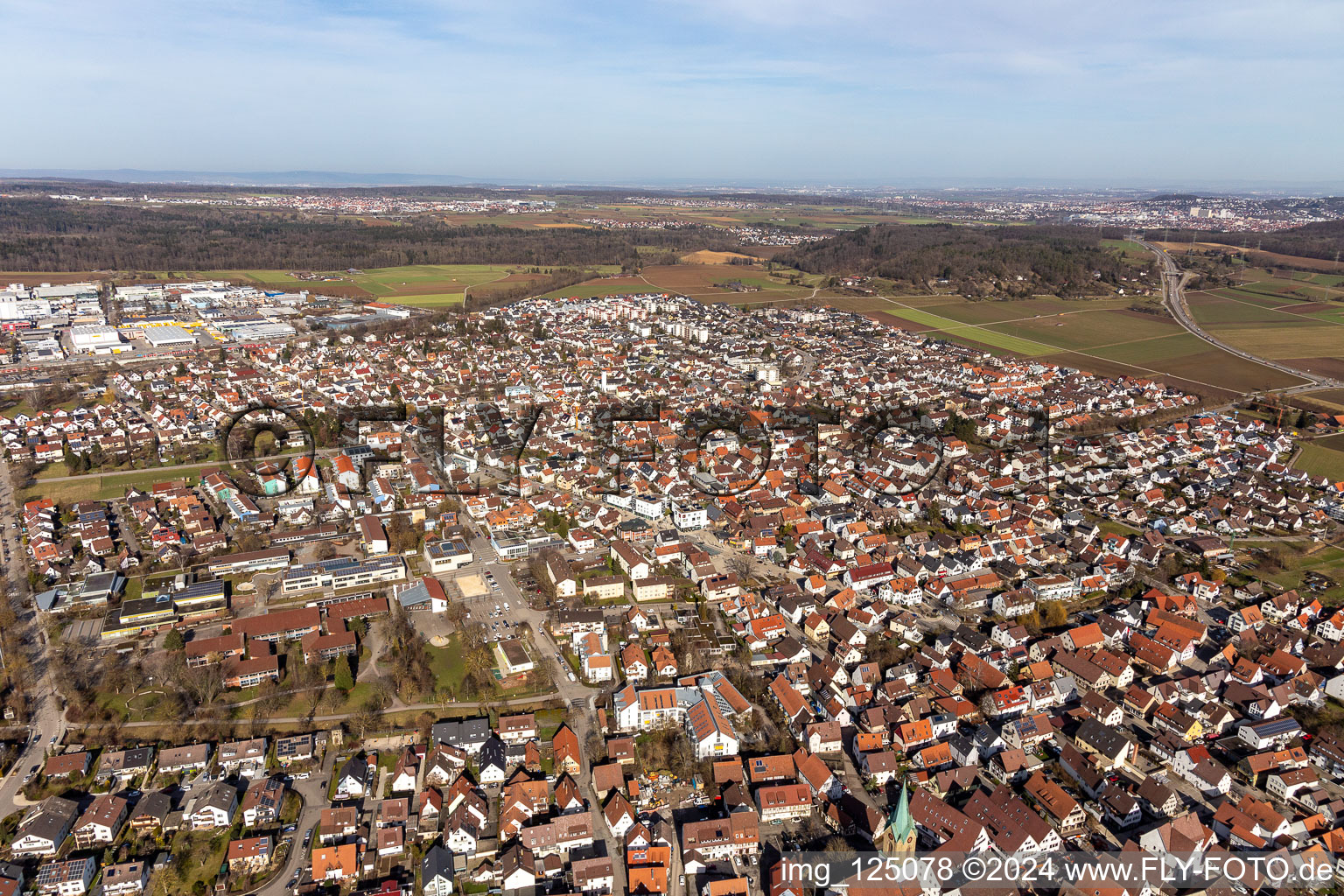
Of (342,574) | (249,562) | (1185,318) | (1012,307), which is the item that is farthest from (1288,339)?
(249,562)

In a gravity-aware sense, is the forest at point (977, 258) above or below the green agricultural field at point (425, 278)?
above

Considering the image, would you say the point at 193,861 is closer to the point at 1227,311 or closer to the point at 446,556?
the point at 446,556

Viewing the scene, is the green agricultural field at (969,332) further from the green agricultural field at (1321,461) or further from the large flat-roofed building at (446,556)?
the large flat-roofed building at (446,556)

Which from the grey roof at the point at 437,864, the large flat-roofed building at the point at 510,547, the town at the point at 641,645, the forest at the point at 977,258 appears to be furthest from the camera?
the forest at the point at 977,258

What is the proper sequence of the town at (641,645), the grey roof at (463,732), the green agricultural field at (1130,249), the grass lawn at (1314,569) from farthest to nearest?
the green agricultural field at (1130,249) < the grass lawn at (1314,569) < the grey roof at (463,732) < the town at (641,645)

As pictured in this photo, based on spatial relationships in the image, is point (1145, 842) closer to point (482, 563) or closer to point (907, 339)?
point (482, 563)

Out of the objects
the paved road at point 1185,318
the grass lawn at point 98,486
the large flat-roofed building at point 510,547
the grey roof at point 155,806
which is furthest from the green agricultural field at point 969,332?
the grey roof at point 155,806

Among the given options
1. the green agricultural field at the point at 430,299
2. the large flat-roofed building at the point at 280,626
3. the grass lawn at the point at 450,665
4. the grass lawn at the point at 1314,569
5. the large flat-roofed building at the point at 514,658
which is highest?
the green agricultural field at the point at 430,299
